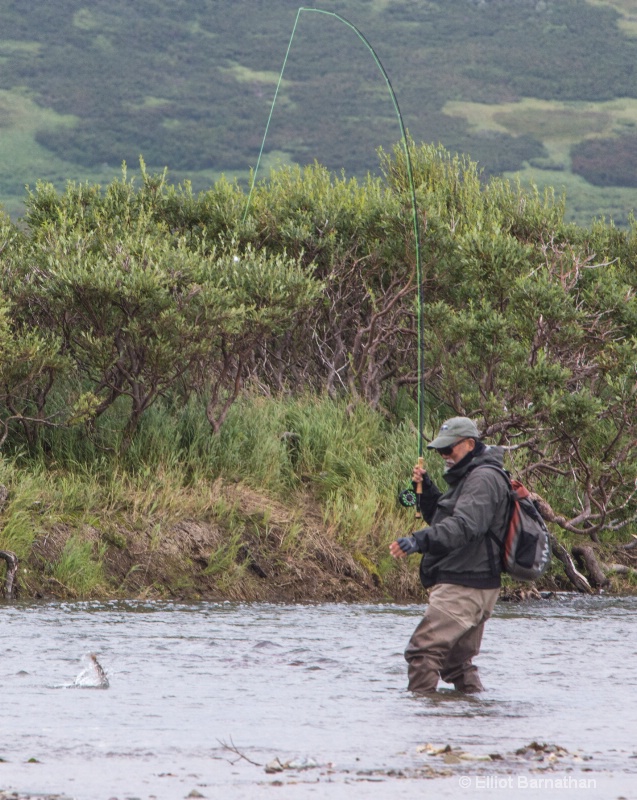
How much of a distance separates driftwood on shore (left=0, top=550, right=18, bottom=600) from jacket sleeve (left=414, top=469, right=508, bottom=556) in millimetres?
5558

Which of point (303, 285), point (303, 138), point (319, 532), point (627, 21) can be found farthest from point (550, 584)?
point (627, 21)

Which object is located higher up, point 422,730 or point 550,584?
point 422,730

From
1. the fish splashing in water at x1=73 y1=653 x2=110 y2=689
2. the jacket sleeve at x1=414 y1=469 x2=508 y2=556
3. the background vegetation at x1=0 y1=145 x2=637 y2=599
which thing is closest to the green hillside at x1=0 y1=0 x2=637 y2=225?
the background vegetation at x1=0 y1=145 x2=637 y2=599

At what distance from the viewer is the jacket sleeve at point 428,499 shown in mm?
8375

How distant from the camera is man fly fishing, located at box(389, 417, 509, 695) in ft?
26.1

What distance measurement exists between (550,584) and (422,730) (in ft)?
26.3

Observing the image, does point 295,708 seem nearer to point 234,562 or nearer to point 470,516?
point 470,516

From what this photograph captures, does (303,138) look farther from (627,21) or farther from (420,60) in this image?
(627,21)

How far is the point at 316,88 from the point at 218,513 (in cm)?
13557

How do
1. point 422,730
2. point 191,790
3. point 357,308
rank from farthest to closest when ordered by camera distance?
point 357,308 < point 422,730 < point 191,790

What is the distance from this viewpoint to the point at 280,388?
693 inches

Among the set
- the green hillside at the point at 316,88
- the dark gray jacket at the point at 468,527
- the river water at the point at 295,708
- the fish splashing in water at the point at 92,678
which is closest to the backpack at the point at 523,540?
the dark gray jacket at the point at 468,527

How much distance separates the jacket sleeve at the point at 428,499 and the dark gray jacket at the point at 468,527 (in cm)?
4

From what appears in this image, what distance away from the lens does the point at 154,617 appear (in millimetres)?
11914
